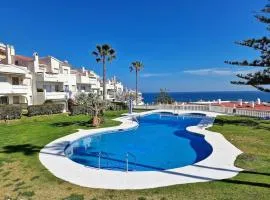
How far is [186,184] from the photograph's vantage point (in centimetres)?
1062

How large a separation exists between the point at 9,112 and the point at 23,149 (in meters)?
15.0

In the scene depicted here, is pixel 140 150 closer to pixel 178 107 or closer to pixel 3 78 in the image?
pixel 3 78

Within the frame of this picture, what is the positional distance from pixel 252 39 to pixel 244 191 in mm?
7764

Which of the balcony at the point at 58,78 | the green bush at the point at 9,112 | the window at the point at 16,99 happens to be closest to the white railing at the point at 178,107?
the balcony at the point at 58,78

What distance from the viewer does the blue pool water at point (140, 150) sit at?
15366 mm

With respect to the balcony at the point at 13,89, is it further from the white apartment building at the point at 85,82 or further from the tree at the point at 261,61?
the tree at the point at 261,61

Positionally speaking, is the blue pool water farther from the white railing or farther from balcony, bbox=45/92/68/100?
balcony, bbox=45/92/68/100

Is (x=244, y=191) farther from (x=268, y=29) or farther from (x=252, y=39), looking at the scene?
(x=268, y=29)

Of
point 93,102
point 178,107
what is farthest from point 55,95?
point 178,107

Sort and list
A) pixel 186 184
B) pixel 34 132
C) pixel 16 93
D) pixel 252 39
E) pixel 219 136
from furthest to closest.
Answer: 1. pixel 16 93
2. pixel 34 132
3. pixel 219 136
4. pixel 252 39
5. pixel 186 184

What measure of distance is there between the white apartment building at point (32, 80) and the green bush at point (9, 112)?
14.2 ft

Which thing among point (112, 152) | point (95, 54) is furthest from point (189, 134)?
point (95, 54)

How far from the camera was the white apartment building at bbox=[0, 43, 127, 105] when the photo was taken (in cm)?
3616

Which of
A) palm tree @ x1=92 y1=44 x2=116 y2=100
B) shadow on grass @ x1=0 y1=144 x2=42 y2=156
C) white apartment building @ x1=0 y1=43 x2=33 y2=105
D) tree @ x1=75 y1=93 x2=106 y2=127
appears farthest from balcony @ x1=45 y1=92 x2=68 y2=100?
shadow on grass @ x1=0 y1=144 x2=42 y2=156
